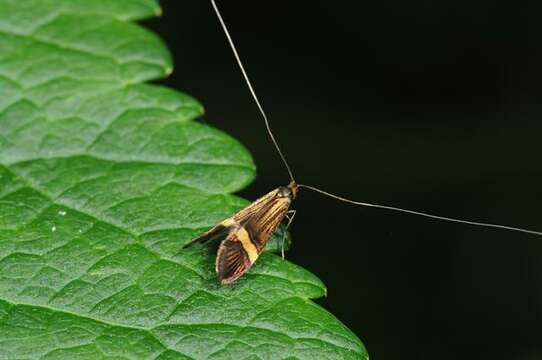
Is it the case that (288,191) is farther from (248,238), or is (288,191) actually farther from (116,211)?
(116,211)

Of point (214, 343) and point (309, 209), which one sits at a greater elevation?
point (214, 343)

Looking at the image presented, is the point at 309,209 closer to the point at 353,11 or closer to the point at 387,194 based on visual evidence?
the point at 387,194

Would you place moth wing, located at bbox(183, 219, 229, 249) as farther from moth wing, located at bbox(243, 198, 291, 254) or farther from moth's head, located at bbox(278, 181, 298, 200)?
moth's head, located at bbox(278, 181, 298, 200)

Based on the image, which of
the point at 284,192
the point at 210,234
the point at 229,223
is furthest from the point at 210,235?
the point at 284,192

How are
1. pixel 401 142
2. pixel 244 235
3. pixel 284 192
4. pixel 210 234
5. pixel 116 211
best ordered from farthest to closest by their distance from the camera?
pixel 401 142 < pixel 284 192 < pixel 244 235 < pixel 116 211 < pixel 210 234

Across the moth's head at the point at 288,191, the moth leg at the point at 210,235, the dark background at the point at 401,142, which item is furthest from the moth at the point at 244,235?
the dark background at the point at 401,142

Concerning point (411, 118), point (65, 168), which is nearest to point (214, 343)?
point (65, 168)
